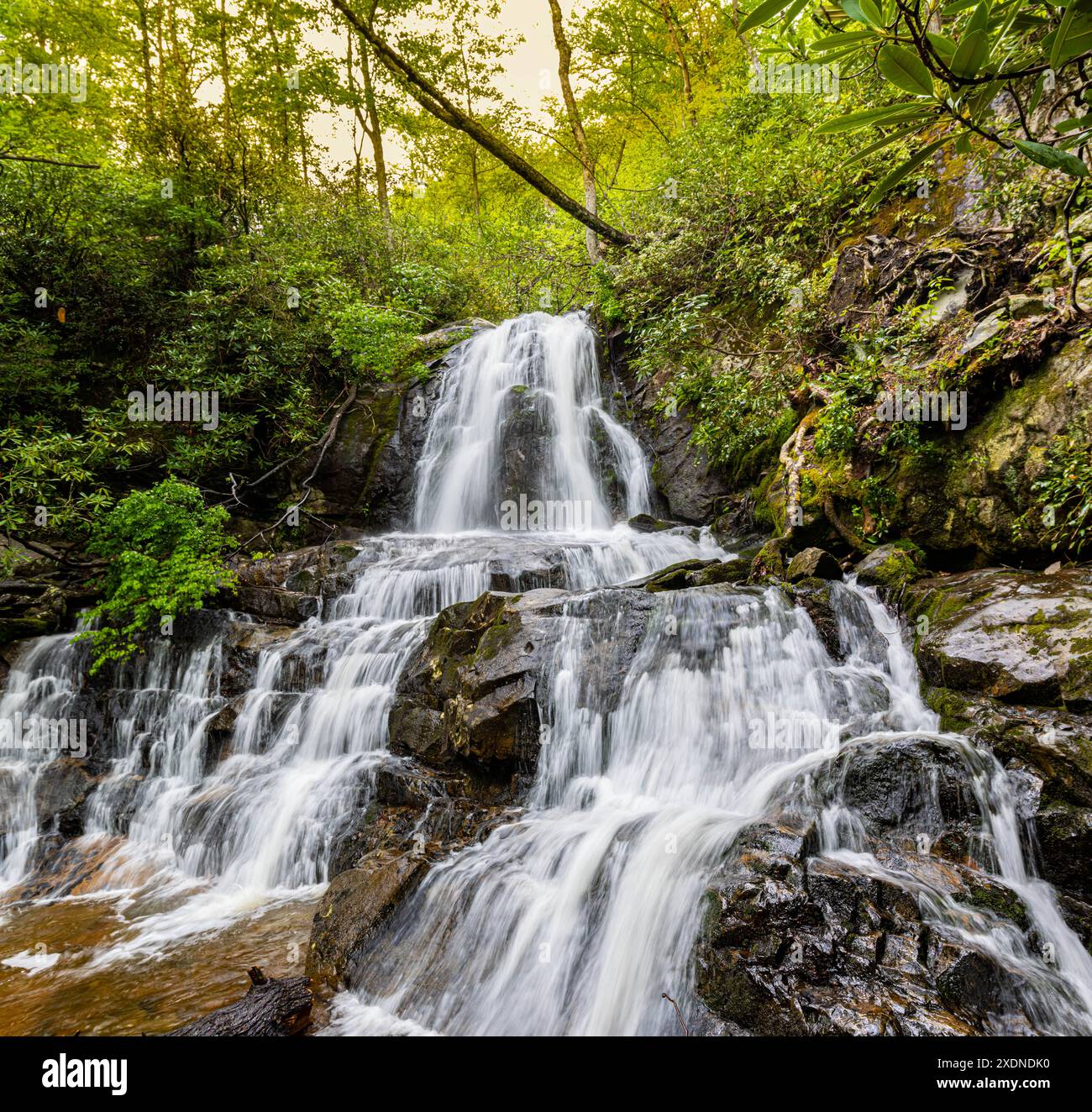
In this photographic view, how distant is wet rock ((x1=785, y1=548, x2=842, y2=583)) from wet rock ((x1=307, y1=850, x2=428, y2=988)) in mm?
4804

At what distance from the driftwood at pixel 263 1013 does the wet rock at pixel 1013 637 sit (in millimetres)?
5145

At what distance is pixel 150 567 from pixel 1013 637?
9.26 meters

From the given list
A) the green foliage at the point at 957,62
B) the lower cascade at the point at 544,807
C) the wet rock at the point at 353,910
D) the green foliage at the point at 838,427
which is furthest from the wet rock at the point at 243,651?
the green foliage at the point at 957,62

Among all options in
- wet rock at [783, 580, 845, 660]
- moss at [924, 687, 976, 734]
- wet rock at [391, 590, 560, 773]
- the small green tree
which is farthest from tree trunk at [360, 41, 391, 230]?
moss at [924, 687, 976, 734]

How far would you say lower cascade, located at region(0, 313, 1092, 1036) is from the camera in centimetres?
350

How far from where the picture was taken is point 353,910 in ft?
14.6

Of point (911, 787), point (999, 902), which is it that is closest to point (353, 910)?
point (911, 787)

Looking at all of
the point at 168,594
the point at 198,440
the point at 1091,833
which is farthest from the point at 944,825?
the point at 198,440

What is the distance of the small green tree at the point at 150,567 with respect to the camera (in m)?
7.68

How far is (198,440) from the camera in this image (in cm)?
1049

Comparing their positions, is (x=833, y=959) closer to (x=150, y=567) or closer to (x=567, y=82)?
(x=150, y=567)

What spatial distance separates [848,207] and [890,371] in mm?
4641

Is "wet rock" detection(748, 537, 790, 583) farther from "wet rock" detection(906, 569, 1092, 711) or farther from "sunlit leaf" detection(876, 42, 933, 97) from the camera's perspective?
"sunlit leaf" detection(876, 42, 933, 97)

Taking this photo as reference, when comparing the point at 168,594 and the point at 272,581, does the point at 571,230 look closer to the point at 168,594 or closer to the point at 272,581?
the point at 272,581
